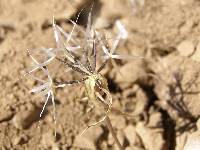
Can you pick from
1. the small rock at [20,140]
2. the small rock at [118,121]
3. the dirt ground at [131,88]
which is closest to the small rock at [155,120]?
the dirt ground at [131,88]

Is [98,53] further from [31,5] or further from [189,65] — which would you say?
[31,5]

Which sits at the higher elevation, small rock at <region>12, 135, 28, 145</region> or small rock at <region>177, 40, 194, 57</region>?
small rock at <region>177, 40, 194, 57</region>

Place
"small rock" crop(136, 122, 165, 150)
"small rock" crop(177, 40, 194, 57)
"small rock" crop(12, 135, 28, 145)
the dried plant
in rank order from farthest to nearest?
"small rock" crop(177, 40, 194, 57) → "small rock" crop(136, 122, 165, 150) → "small rock" crop(12, 135, 28, 145) → the dried plant

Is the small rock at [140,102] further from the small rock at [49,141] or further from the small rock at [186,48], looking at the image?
the small rock at [49,141]

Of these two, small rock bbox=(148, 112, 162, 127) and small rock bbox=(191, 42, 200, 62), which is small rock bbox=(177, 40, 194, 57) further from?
small rock bbox=(148, 112, 162, 127)

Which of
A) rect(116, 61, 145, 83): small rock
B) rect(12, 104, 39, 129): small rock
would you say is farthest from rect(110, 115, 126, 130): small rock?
rect(12, 104, 39, 129): small rock

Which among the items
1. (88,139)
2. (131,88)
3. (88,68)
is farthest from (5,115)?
(131,88)

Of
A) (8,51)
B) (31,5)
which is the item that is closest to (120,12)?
Result: (31,5)
